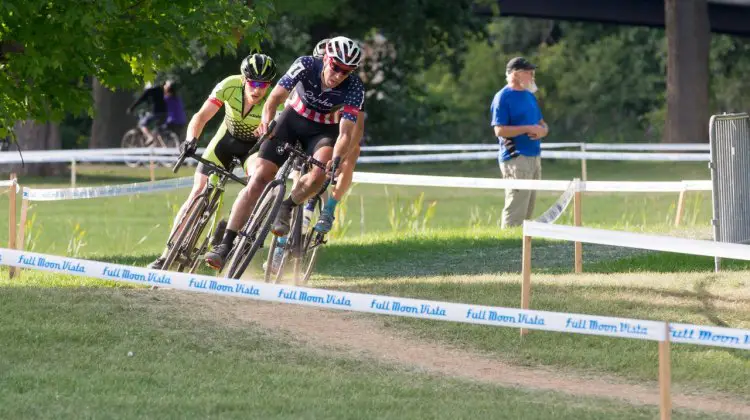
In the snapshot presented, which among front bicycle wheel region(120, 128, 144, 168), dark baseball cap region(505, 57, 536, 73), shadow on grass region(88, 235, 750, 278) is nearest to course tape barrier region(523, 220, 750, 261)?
shadow on grass region(88, 235, 750, 278)

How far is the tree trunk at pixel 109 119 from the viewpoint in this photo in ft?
123

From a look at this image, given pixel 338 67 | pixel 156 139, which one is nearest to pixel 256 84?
pixel 338 67

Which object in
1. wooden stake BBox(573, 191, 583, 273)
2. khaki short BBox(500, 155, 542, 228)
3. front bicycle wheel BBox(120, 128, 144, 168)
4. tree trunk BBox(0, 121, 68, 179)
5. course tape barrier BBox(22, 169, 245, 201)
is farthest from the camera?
front bicycle wheel BBox(120, 128, 144, 168)

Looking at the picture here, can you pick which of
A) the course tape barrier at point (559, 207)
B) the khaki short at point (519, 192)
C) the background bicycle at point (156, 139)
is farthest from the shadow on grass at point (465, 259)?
the background bicycle at point (156, 139)

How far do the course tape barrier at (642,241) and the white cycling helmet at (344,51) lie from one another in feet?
6.75

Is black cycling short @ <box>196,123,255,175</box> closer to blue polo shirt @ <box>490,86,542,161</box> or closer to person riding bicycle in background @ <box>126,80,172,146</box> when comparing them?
blue polo shirt @ <box>490,86,542,161</box>

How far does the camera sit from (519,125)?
1759 centimetres

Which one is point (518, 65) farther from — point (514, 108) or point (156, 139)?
point (156, 139)

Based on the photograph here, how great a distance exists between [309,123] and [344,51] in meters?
0.88

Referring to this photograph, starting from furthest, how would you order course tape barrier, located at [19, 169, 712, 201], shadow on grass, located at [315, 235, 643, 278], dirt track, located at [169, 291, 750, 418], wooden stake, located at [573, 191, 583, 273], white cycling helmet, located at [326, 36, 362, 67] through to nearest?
shadow on grass, located at [315, 235, 643, 278] < course tape barrier, located at [19, 169, 712, 201] < wooden stake, located at [573, 191, 583, 273] < white cycling helmet, located at [326, 36, 362, 67] < dirt track, located at [169, 291, 750, 418]

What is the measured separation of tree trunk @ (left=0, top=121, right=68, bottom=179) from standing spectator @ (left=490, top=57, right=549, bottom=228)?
16.8 meters

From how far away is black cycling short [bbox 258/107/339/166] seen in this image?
484 inches

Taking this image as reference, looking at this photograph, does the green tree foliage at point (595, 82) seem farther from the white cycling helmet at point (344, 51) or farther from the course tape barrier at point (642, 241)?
the course tape barrier at point (642, 241)

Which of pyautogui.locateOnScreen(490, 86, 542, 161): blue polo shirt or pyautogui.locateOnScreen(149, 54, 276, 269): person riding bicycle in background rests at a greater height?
pyautogui.locateOnScreen(490, 86, 542, 161): blue polo shirt
